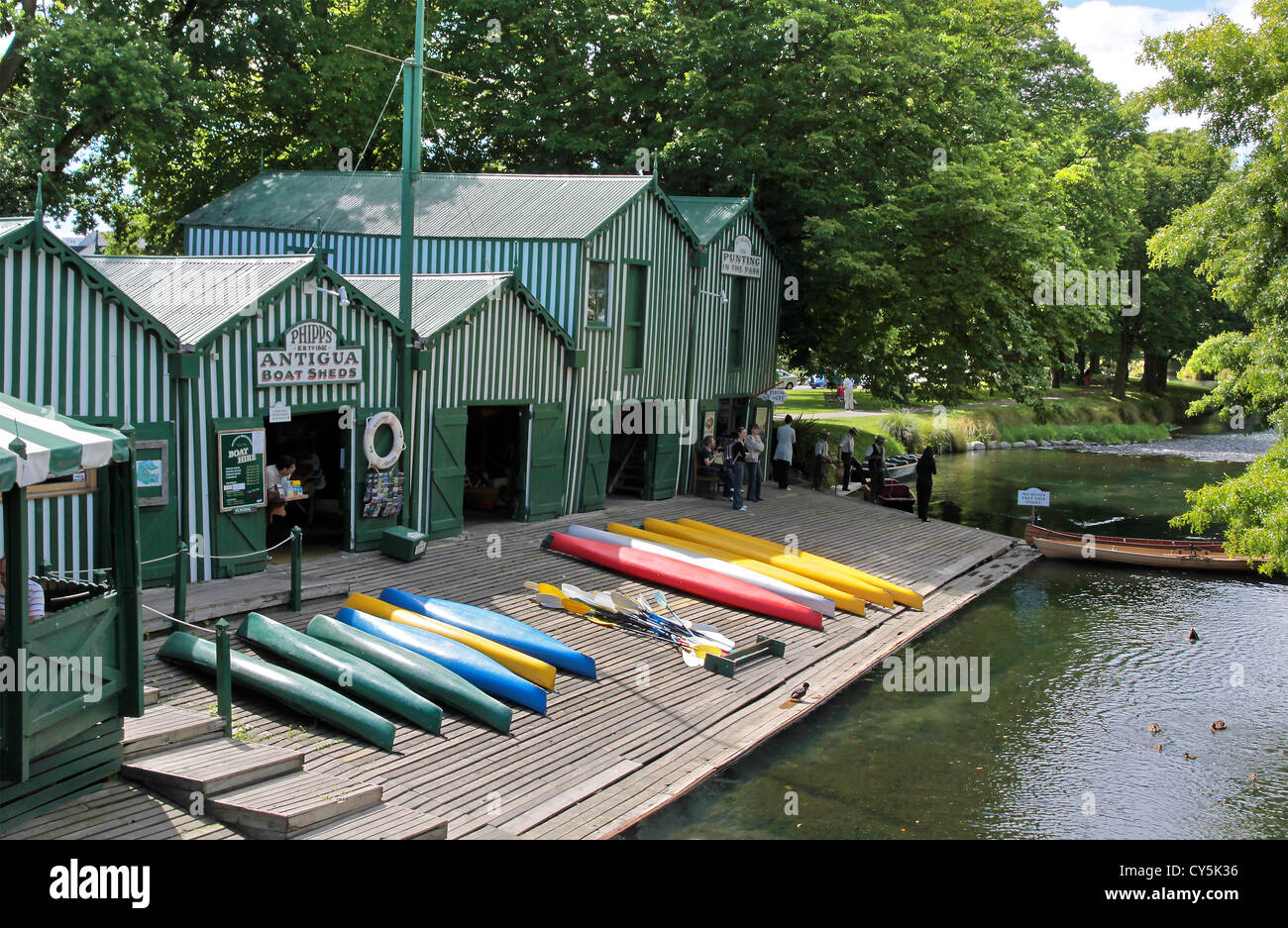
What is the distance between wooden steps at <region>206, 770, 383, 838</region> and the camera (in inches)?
332

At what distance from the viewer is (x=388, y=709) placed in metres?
11.7

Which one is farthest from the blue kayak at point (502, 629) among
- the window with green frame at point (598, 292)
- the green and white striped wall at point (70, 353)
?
the window with green frame at point (598, 292)

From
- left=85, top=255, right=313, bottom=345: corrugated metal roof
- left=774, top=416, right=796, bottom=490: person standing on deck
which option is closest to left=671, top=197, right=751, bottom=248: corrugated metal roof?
left=774, top=416, right=796, bottom=490: person standing on deck

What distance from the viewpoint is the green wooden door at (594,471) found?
2105 cm

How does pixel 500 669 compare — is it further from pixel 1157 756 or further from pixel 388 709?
pixel 1157 756

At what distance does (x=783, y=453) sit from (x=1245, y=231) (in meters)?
11.6

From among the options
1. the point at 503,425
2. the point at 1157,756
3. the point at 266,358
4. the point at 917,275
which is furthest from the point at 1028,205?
the point at 266,358

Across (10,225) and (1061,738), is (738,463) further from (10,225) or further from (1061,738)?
(10,225)

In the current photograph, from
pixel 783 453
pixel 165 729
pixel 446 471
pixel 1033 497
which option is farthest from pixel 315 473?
pixel 1033 497

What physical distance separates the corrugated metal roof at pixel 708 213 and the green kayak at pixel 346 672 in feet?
46.2

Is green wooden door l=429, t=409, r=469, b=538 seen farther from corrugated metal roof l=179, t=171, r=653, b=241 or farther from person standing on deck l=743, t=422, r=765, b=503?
person standing on deck l=743, t=422, r=765, b=503

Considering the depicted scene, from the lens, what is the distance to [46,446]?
25.0 feet

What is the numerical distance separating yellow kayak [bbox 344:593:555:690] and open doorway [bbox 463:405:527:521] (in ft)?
19.2

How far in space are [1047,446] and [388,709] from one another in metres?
39.9
